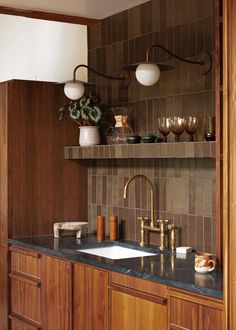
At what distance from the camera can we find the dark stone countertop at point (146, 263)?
3.14 m

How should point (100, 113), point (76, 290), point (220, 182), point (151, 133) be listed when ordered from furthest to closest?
point (100, 113) → point (151, 133) → point (76, 290) → point (220, 182)

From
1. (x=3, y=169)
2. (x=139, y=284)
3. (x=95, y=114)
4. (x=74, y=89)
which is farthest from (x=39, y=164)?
(x=139, y=284)

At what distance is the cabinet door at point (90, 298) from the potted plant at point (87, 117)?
1.08 m

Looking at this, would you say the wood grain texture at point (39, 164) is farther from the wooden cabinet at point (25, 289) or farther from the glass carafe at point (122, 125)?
the glass carafe at point (122, 125)

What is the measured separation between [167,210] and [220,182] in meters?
0.79

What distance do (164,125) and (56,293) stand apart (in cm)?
124

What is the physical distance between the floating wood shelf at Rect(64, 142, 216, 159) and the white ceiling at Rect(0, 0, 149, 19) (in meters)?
0.95

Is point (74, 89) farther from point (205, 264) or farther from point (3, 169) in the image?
point (205, 264)

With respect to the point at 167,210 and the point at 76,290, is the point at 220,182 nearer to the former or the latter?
the point at 167,210

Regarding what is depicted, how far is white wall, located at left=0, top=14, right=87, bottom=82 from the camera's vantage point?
521cm

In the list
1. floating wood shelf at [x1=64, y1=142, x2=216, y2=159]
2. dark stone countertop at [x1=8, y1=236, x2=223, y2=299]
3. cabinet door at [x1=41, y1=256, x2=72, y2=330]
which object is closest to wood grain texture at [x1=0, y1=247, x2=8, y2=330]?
dark stone countertop at [x1=8, y1=236, x2=223, y2=299]

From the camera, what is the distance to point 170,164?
4258 millimetres

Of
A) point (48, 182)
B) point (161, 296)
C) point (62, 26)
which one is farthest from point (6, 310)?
point (62, 26)

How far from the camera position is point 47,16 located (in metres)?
4.89
